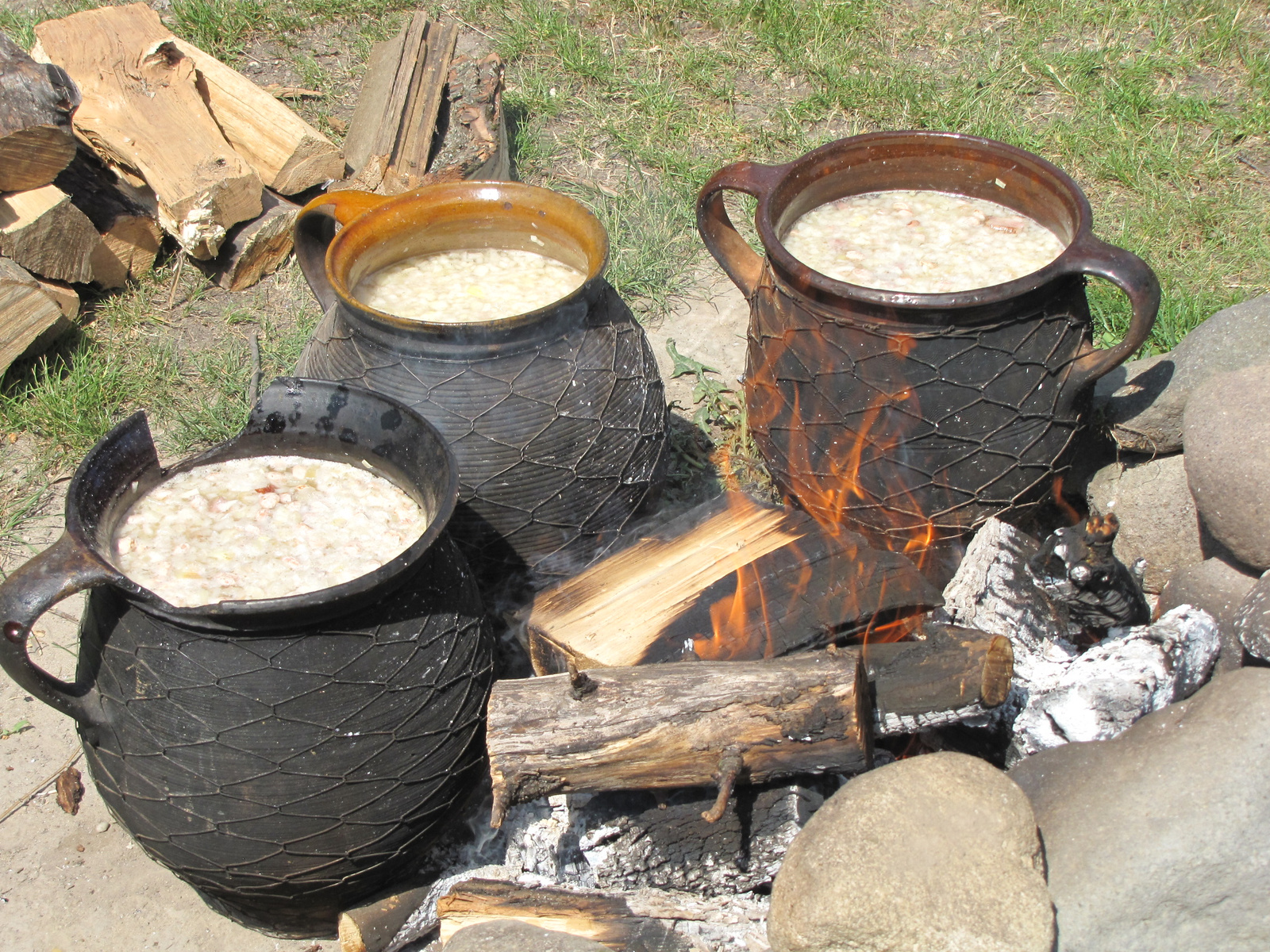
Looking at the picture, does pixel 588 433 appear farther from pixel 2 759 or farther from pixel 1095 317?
pixel 1095 317

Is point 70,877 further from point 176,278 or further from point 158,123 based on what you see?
point 158,123

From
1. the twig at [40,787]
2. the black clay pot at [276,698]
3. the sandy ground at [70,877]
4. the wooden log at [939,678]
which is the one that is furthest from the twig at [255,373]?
the wooden log at [939,678]

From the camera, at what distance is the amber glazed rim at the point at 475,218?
2732mm

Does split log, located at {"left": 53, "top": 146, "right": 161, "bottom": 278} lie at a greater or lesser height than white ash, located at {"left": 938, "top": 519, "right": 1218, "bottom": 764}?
greater

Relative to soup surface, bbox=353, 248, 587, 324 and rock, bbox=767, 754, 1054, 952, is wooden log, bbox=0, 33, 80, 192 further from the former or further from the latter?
rock, bbox=767, 754, 1054, 952

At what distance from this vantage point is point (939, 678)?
244 cm

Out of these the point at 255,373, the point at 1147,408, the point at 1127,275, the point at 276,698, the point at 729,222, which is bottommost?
the point at 255,373

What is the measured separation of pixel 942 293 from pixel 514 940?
1.85 meters

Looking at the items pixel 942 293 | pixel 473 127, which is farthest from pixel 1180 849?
pixel 473 127

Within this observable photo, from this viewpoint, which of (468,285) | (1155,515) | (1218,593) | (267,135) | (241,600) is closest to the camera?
(241,600)

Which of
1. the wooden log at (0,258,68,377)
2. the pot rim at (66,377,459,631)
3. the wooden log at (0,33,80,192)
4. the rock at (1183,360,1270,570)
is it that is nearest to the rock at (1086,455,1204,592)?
the rock at (1183,360,1270,570)

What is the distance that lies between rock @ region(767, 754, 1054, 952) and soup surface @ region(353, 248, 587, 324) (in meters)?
1.59

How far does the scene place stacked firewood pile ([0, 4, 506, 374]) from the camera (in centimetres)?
456

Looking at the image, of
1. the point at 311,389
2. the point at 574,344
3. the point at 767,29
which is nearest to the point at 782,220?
the point at 574,344
